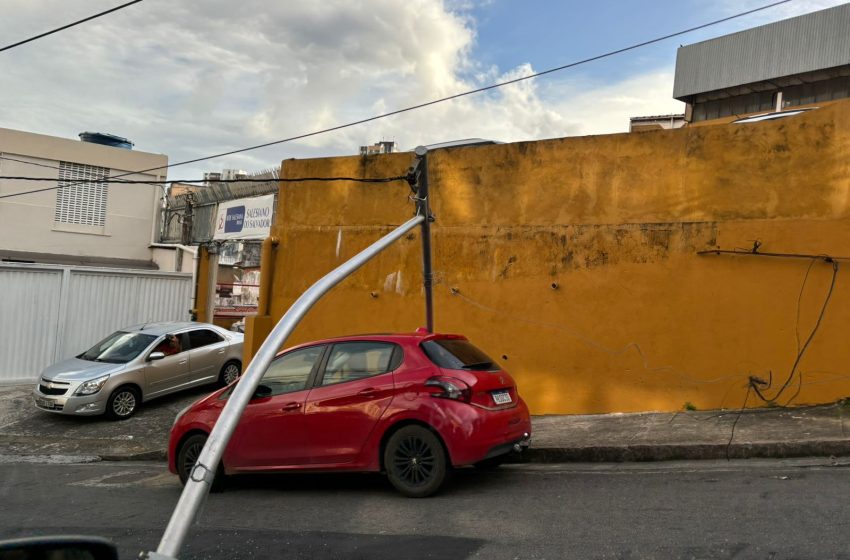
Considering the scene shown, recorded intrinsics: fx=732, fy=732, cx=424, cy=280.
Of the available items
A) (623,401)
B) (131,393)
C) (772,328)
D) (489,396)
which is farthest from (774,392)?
(131,393)

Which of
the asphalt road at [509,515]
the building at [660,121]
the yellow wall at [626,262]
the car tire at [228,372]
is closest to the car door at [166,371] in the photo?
the car tire at [228,372]

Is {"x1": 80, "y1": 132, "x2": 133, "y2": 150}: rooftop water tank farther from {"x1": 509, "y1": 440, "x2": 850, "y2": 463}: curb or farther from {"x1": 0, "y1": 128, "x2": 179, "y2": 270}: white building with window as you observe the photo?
{"x1": 509, "y1": 440, "x2": 850, "y2": 463}: curb

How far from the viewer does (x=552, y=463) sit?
7910 millimetres

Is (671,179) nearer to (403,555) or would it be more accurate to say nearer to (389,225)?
(389,225)

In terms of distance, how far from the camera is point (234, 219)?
18734 mm

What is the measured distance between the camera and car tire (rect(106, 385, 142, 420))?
12.2 metres

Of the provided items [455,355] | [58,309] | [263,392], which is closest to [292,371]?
[263,392]

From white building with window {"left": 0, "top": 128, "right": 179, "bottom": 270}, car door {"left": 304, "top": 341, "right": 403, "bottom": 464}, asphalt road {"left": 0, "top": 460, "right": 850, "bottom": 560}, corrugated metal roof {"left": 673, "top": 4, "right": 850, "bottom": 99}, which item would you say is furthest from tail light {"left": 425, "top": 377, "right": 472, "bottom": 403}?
corrugated metal roof {"left": 673, "top": 4, "right": 850, "bottom": 99}

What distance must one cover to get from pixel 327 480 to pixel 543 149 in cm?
539

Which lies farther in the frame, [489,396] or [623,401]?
[623,401]

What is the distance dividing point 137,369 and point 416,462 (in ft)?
25.0

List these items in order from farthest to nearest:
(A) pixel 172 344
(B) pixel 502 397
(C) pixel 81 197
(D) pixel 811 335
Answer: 1. (C) pixel 81 197
2. (A) pixel 172 344
3. (D) pixel 811 335
4. (B) pixel 502 397

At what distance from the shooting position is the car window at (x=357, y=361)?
6980 millimetres

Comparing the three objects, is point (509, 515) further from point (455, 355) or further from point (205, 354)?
point (205, 354)
